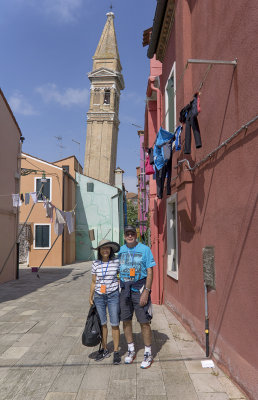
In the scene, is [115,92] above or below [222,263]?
above

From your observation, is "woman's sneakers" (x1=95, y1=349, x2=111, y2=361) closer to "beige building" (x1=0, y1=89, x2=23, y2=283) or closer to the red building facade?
the red building facade

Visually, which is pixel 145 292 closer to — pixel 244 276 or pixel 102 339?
pixel 102 339

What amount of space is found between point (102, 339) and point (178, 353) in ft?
3.75

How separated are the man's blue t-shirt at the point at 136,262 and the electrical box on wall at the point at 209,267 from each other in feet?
2.62

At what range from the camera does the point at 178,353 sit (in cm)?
497

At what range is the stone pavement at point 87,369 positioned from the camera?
12.1ft

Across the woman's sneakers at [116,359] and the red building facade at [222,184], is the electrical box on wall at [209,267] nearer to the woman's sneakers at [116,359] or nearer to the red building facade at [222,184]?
the red building facade at [222,184]

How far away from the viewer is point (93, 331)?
4.64 m

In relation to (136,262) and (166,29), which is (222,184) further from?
(166,29)

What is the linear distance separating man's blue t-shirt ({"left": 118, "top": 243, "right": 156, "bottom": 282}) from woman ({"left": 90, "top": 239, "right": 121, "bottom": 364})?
164 mm

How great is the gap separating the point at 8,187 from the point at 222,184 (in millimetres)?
12480

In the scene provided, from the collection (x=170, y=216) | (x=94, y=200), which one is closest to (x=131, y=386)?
(x=170, y=216)

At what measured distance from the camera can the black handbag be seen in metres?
4.61

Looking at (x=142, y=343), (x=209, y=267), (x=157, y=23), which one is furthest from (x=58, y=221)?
(x=209, y=267)
